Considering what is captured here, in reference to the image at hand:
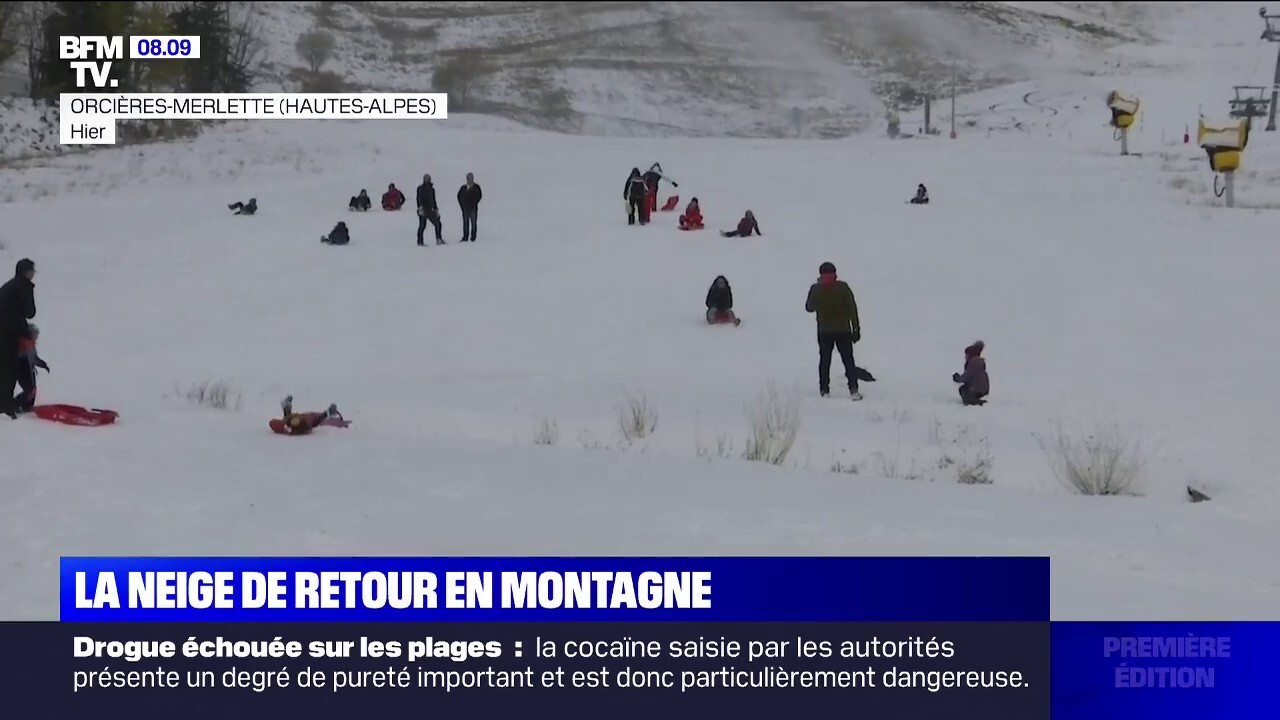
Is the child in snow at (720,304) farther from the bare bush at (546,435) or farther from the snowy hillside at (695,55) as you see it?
the snowy hillside at (695,55)

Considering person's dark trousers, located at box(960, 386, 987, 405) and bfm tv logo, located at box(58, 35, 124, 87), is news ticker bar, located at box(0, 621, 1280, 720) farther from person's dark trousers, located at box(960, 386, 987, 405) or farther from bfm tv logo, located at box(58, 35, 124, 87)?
bfm tv logo, located at box(58, 35, 124, 87)

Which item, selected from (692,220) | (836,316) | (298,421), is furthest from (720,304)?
(298,421)

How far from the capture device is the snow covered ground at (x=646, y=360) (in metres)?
7.85

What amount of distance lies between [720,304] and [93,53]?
130ft

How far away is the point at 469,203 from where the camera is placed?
84.6 ft

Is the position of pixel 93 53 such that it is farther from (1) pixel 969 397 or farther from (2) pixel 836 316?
(1) pixel 969 397

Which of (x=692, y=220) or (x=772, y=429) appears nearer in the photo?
(x=772, y=429)

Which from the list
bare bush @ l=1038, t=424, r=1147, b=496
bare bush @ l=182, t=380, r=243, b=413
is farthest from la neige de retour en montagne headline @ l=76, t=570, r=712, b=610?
bare bush @ l=182, t=380, r=243, b=413

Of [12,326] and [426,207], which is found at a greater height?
[426,207]

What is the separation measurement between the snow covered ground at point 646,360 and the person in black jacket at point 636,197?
2.79ft

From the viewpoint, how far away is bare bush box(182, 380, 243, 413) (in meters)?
13.3

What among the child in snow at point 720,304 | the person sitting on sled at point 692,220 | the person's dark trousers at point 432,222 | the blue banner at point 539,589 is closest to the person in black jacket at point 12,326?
the blue banner at point 539,589

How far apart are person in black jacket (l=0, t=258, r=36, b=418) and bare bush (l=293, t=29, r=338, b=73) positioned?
7590cm

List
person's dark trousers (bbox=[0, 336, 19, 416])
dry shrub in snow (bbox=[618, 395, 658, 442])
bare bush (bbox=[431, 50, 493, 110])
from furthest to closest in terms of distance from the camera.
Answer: bare bush (bbox=[431, 50, 493, 110]), dry shrub in snow (bbox=[618, 395, 658, 442]), person's dark trousers (bbox=[0, 336, 19, 416])
